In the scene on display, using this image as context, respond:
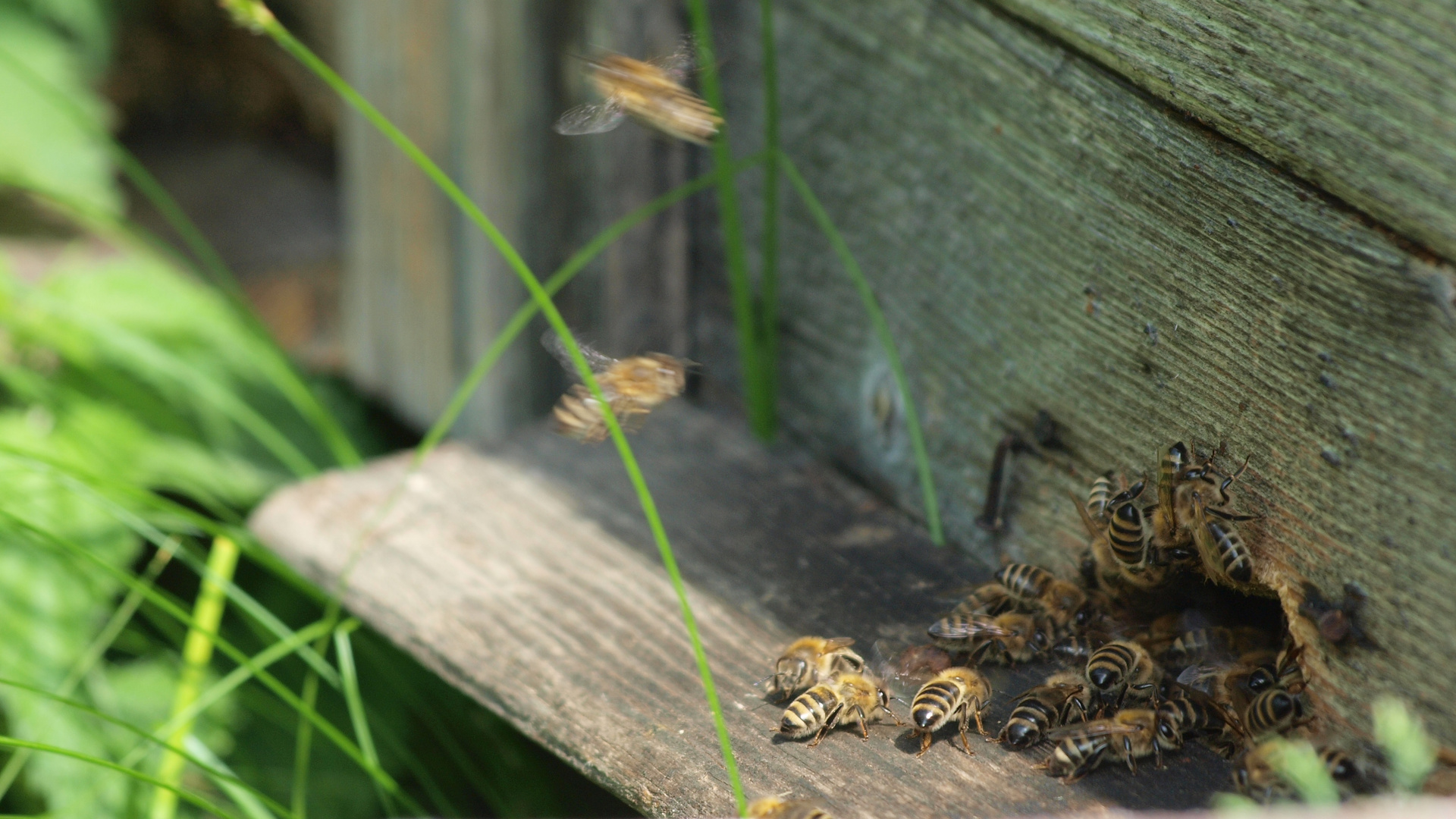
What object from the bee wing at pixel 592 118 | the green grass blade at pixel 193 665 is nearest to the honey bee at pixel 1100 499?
the bee wing at pixel 592 118

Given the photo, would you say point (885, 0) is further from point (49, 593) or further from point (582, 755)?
point (49, 593)

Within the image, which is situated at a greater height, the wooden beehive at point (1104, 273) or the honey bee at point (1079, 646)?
the wooden beehive at point (1104, 273)

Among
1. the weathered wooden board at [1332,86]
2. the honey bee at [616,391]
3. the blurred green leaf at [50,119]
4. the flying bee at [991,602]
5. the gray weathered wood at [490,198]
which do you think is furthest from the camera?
the blurred green leaf at [50,119]

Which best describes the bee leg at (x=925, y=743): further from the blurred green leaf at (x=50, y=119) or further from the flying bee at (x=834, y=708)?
the blurred green leaf at (x=50, y=119)

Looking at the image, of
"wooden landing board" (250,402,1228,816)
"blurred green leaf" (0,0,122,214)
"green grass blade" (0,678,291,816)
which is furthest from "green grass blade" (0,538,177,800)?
"blurred green leaf" (0,0,122,214)

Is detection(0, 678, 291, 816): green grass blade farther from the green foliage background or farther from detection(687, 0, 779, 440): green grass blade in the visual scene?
detection(687, 0, 779, 440): green grass blade

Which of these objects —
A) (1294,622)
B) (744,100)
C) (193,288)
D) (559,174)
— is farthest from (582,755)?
(193,288)

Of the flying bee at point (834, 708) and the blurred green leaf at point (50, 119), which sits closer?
the flying bee at point (834, 708)
